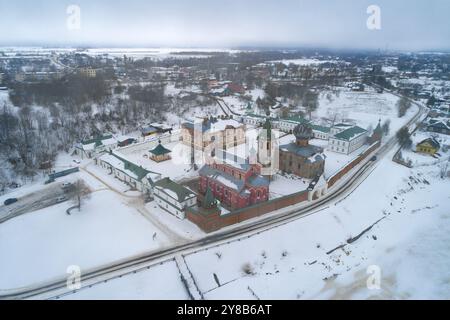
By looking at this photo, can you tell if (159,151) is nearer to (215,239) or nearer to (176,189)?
(176,189)

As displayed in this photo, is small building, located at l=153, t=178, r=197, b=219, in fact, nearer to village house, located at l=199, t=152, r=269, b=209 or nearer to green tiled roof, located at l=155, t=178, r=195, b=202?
green tiled roof, located at l=155, t=178, r=195, b=202

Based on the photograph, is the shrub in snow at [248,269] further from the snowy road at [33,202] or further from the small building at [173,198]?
the snowy road at [33,202]

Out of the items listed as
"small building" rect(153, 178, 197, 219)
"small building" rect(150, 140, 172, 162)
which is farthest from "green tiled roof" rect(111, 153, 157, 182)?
"small building" rect(150, 140, 172, 162)

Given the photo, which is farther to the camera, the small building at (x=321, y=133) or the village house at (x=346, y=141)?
the small building at (x=321, y=133)

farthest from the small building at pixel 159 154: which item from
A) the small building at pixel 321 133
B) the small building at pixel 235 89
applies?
the small building at pixel 235 89

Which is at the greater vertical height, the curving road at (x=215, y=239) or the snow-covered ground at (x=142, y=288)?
the curving road at (x=215, y=239)

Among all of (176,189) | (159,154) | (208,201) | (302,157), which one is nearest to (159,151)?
(159,154)

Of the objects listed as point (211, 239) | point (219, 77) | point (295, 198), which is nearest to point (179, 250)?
point (211, 239)
